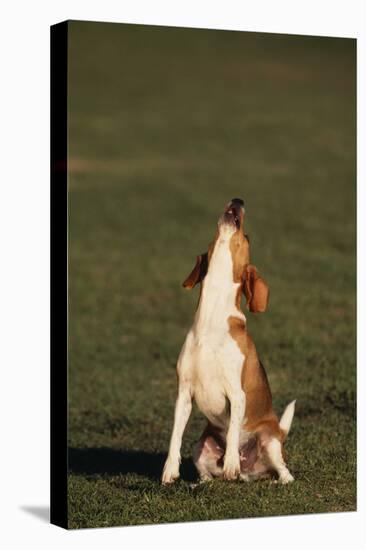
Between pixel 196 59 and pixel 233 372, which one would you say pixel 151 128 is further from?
pixel 233 372

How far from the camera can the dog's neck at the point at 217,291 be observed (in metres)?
9.38

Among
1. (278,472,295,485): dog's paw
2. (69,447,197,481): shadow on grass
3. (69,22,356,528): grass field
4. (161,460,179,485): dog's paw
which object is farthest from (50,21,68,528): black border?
(278,472,295,485): dog's paw

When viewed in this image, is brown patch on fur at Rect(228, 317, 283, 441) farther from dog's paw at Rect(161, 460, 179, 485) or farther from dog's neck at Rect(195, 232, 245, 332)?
dog's paw at Rect(161, 460, 179, 485)

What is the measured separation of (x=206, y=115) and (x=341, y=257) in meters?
8.79

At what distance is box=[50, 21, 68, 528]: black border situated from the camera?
29.5 feet

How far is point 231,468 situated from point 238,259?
142 cm

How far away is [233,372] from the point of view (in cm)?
934

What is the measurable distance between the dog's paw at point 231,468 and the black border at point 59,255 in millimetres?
1102

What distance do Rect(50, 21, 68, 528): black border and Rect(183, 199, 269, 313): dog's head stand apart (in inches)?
35.7

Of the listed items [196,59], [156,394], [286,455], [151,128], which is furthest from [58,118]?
[196,59]

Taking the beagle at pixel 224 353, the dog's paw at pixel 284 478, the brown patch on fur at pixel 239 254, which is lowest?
the dog's paw at pixel 284 478

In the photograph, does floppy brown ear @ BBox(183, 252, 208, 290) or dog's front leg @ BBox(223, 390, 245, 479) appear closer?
dog's front leg @ BBox(223, 390, 245, 479)

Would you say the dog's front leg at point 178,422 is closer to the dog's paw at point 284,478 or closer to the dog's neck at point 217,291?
the dog's neck at point 217,291

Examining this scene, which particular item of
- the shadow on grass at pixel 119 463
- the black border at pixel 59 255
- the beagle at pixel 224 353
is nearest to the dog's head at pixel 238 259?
the beagle at pixel 224 353
